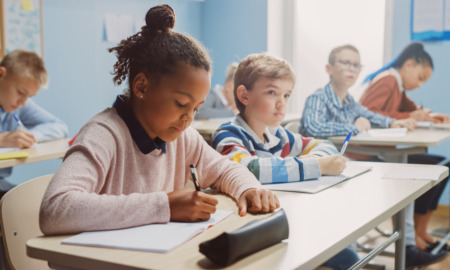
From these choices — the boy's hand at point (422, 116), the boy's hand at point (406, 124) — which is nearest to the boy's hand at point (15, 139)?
the boy's hand at point (406, 124)

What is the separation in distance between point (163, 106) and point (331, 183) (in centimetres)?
56

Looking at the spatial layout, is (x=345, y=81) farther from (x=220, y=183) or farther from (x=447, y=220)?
(x=220, y=183)

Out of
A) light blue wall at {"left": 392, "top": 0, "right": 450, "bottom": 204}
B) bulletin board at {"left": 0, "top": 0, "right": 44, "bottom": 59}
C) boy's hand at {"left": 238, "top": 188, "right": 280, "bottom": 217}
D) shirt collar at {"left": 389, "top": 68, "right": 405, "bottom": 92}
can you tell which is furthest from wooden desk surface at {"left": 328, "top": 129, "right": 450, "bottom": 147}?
bulletin board at {"left": 0, "top": 0, "right": 44, "bottom": 59}

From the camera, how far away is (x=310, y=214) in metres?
1.05

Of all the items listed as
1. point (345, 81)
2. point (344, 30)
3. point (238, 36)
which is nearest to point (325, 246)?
point (345, 81)

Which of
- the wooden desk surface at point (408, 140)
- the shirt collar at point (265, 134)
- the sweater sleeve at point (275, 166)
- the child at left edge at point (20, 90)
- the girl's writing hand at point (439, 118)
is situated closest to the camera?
the sweater sleeve at point (275, 166)

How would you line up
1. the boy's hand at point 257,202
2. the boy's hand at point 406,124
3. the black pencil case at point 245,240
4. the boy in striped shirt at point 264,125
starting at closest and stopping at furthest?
the black pencil case at point 245,240, the boy's hand at point 257,202, the boy in striped shirt at point 264,125, the boy's hand at point 406,124

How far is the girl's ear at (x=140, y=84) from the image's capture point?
42.5 inches

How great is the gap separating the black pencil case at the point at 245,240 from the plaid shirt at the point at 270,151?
21.2 inches

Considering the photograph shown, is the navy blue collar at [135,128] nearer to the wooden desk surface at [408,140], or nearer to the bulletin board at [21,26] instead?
the wooden desk surface at [408,140]

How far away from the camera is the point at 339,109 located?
3.01 metres

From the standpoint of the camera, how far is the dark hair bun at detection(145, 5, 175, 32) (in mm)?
1115

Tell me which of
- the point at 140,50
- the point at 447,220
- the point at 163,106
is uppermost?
the point at 140,50

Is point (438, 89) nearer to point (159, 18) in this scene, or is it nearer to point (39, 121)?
point (39, 121)
